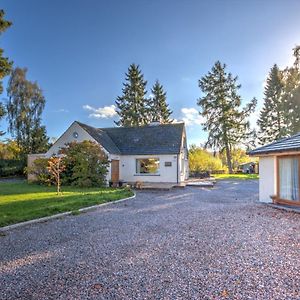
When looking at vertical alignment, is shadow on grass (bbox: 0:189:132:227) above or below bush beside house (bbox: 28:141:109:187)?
below

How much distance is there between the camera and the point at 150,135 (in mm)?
23969

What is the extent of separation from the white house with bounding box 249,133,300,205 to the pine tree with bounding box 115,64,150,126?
31936 millimetres

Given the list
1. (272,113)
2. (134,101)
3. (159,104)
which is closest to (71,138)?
(134,101)

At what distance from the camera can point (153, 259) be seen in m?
4.98

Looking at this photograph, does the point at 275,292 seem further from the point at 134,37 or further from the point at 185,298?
the point at 134,37

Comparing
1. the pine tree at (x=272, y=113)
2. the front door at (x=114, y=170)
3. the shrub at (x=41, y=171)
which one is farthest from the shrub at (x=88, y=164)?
the pine tree at (x=272, y=113)

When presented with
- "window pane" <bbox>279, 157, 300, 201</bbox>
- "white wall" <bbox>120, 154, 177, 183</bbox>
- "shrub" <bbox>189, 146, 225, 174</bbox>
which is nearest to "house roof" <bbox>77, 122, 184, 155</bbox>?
"white wall" <bbox>120, 154, 177, 183</bbox>

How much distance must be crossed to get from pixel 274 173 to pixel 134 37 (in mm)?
11020

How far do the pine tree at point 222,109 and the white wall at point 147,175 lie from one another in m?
19.7

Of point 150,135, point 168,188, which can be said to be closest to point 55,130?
point 150,135

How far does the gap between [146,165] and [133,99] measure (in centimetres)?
2312

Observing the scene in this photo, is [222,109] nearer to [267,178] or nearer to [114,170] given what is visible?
[114,170]

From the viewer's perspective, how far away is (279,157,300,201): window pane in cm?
1059

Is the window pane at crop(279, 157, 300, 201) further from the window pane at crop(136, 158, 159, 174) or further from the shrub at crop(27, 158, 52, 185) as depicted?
the shrub at crop(27, 158, 52, 185)
